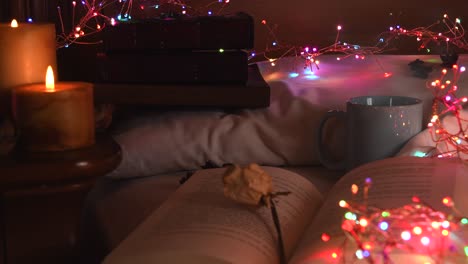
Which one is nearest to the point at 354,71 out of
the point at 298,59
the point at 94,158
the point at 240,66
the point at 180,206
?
the point at 298,59

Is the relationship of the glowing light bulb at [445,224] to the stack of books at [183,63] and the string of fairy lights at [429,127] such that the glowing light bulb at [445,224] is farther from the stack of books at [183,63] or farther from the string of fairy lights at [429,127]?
the stack of books at [183,63]

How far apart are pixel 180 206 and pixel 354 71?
22.7 inches

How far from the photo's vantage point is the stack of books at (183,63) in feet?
3.23

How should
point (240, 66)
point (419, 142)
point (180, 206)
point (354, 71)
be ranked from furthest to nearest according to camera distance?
point (354, 71)
point (240, 66)
point (419, 142)
point (180, 206)

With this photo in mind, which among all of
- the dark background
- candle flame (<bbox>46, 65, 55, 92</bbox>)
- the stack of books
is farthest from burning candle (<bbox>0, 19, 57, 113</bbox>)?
the dark background

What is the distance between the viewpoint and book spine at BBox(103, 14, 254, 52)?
991mm

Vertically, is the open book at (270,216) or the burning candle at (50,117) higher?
the burning candle at (50,117)

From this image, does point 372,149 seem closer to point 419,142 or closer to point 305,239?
point 419,142

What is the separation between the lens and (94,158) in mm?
571

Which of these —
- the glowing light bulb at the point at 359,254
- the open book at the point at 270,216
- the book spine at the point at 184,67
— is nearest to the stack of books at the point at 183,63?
the book spine at the point at 184,67

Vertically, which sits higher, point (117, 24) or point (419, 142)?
point (117, 24)

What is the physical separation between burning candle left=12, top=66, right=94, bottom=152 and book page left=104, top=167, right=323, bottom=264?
0.11m

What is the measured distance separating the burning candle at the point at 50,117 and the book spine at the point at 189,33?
409 millimetres

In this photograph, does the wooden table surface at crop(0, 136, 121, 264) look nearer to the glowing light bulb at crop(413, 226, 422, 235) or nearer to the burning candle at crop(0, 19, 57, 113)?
the burning candle at crop(0, 19, 57, 113)
